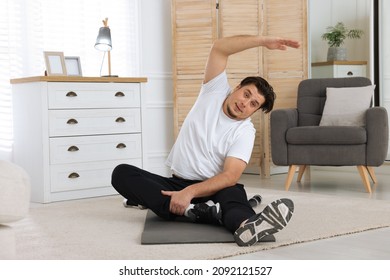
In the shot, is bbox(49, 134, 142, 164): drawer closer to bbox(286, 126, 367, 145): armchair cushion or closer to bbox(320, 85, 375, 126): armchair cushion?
bbox(286, 126, 367, 145): armchair cushion

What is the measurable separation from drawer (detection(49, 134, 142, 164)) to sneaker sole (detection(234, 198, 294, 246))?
81.9 inches

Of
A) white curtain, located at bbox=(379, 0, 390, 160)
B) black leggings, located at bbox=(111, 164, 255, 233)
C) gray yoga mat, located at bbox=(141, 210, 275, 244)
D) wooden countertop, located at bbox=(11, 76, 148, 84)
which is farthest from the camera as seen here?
white curtain, located at bbox=(379, 0, 390, 160)

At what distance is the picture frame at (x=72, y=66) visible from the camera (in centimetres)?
482

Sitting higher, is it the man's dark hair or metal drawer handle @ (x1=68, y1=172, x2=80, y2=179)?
the man's dark hair

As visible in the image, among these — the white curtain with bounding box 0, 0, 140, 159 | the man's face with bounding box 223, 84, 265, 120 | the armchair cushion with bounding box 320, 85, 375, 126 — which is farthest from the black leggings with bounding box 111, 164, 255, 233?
the armchair cushion with bounding box 320, 85, 375, 126

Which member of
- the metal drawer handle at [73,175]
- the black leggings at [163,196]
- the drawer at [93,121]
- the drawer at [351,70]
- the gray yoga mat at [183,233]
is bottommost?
the gray yoga mat at [183,233]

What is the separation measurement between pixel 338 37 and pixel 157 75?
6.94 ft

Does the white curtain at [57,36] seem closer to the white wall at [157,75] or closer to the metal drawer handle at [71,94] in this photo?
the white wall at [157,75]

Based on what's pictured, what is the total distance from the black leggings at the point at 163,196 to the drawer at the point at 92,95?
129cm

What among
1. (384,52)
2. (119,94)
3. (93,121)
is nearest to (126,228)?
(93,121)

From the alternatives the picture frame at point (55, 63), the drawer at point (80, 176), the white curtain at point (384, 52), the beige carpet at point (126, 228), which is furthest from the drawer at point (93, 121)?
the white curtain at point (384, 52)

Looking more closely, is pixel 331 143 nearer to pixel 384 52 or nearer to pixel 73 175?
pixel 73 175

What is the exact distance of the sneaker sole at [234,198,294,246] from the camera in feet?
8.43

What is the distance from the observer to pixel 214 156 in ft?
10.6
